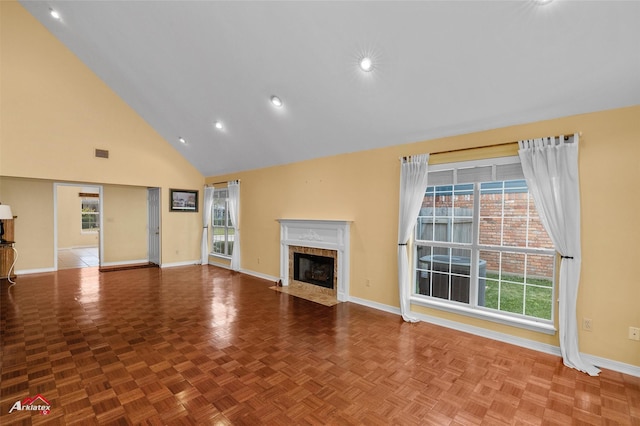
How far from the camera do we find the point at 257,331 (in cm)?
352

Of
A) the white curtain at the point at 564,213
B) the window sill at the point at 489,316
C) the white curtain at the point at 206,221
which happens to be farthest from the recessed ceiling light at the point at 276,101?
the white curtain at the point at 206,221

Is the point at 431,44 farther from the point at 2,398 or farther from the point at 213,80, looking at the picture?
the point at 2,398

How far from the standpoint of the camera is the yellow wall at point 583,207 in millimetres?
2678

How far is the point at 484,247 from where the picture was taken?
352 cm

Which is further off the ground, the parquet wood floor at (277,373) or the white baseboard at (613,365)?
the white baseboard at (613,365)

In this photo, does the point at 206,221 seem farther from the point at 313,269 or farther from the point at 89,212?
the point at 89,212

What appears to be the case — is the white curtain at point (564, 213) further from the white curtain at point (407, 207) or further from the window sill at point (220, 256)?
the window sill at point (220, 256)

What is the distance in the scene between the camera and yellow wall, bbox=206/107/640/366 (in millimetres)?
2678

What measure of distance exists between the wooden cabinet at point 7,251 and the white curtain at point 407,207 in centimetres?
769

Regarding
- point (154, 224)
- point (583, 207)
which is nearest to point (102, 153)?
point (154, 224)

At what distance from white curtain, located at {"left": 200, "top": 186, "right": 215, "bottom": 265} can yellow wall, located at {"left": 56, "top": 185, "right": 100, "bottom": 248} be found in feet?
17.5

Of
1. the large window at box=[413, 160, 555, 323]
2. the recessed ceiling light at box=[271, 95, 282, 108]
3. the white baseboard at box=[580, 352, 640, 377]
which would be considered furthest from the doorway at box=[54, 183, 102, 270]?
the white baseboard at box=[580, 352, 640, 377]

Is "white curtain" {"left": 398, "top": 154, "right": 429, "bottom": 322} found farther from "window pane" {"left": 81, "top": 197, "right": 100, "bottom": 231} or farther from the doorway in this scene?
"window pane" {"left": 81, "top": 197, "right": 100, "bottom": 231}

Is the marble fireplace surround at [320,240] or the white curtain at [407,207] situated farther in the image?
the marble fireplace surround at [320,240]
